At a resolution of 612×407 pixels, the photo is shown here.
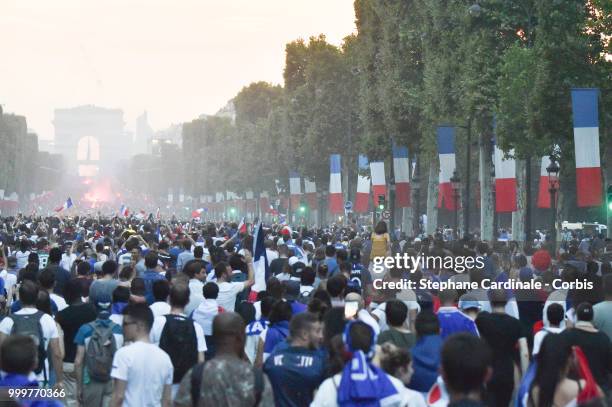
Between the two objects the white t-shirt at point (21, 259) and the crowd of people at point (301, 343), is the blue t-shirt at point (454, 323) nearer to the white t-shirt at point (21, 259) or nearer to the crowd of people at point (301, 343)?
the crowd of people at point (301, 343)

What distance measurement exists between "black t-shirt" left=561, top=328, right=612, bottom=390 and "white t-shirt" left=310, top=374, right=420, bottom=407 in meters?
2.18

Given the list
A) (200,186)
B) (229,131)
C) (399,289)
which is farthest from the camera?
(200,186)

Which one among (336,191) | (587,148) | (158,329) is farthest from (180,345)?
(336,191)

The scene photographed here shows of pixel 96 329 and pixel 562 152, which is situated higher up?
pixel 562 152

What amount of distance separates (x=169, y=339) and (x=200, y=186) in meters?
135

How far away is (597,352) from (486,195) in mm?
37788

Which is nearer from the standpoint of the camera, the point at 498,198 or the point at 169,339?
the point at 169,339

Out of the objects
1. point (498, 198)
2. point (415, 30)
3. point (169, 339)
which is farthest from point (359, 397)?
point (415, 30)

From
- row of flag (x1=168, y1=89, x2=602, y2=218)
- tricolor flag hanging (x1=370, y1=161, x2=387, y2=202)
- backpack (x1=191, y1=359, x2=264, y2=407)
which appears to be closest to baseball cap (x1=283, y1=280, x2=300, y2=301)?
backpack (x1=191, y1=359, x2=264, y2=407)

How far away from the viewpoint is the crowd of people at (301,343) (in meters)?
7.91

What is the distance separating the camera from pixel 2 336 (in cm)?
1129

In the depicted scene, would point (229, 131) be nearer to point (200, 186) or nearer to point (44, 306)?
point (200, 186)

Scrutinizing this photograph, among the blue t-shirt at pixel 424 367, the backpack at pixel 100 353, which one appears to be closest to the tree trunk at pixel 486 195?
the backpack at pixel 100 353

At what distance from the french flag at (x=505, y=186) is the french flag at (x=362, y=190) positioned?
15180 millimetres
